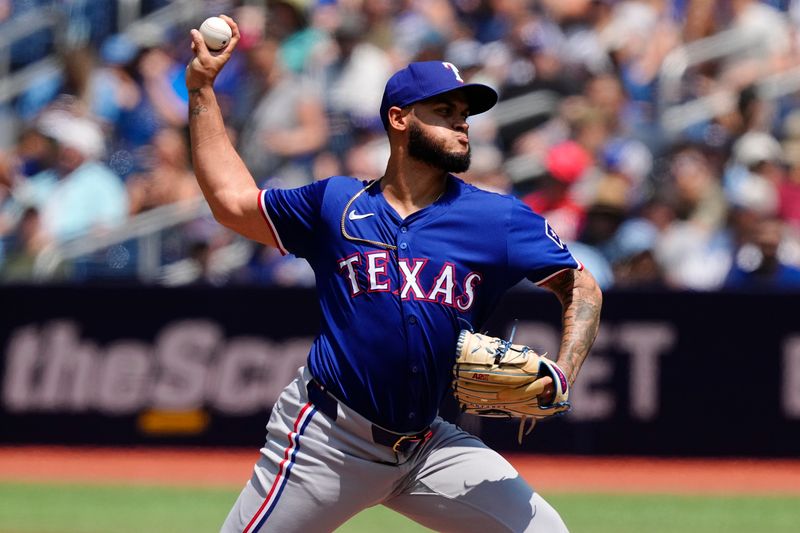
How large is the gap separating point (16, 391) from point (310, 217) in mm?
7542

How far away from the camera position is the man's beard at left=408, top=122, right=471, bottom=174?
184 inches

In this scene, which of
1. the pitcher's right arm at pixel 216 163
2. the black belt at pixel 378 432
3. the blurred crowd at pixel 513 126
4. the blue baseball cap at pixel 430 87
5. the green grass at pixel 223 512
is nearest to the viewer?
the black belt at pixel 378 432

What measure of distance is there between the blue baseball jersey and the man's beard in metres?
0.12

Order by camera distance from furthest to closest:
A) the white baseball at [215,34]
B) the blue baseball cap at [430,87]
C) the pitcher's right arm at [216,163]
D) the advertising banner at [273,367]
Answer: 1. the advertising banner at [273,367]
2. the white baseball at [215,34]
3. the pitcher's right arm at [216,163]
4. the blue baseball cap at [430,87]

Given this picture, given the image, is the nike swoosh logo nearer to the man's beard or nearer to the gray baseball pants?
the man's beard

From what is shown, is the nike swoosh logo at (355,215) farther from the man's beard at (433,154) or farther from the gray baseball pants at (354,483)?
the gray baseball pants at (354,483)

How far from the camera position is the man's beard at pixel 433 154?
15.3ft

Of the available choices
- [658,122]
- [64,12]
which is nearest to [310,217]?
[658,122]

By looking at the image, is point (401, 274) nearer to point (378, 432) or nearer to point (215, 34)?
point (378, 432)

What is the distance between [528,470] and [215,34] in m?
6.69

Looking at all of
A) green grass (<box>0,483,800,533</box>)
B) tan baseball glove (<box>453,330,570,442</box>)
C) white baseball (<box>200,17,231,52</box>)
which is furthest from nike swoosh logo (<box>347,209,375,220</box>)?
green grass (<box>0,483,800,533</box>)

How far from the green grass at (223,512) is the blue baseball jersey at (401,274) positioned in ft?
13.2

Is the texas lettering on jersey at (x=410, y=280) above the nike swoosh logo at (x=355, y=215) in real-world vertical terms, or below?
below

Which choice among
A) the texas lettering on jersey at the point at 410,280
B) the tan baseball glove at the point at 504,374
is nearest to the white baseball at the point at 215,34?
the texas lettering on jersey at the point at 410,280
